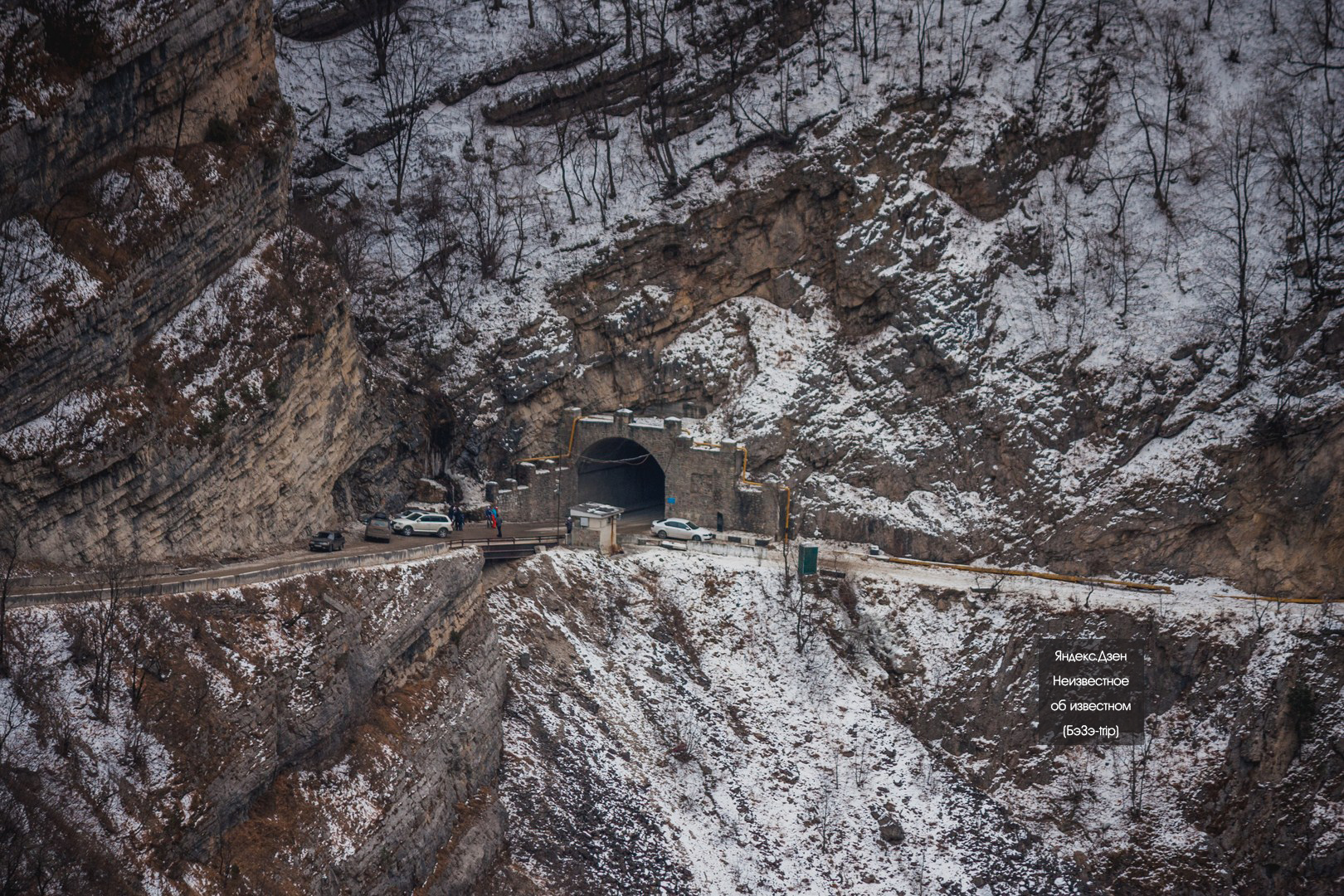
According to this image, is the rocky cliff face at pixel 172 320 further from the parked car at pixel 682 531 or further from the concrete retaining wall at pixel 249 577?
the parked car at pixel 682 531

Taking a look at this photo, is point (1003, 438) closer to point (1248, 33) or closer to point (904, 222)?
point (904, 222)

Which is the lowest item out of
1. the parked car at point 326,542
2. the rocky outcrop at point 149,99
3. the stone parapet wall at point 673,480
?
the parked car at point 326,542

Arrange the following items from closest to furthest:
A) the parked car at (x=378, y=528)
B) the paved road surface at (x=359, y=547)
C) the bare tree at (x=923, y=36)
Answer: the paved road surface at (x=359, y=547) → the parked car at (x=378, y=528) → the bare tree at (x=923, y=36)

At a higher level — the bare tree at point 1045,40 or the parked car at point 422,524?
the bare tree at point 1045,40

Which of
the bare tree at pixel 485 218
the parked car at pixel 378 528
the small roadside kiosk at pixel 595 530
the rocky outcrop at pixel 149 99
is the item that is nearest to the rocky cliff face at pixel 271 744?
the parked car at pixel 378 528

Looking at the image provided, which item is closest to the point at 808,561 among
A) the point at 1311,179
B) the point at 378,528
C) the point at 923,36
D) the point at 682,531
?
the point at 682,531

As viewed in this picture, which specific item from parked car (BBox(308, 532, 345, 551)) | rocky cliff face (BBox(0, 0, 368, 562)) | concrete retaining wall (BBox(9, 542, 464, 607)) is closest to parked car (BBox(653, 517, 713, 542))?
concrete retaining wall (BBox(9, 542, 464, 607))

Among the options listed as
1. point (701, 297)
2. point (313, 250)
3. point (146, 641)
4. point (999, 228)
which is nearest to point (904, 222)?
point (999, 228)

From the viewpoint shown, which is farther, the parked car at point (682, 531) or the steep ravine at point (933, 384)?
the parked car at point (682, 531)
